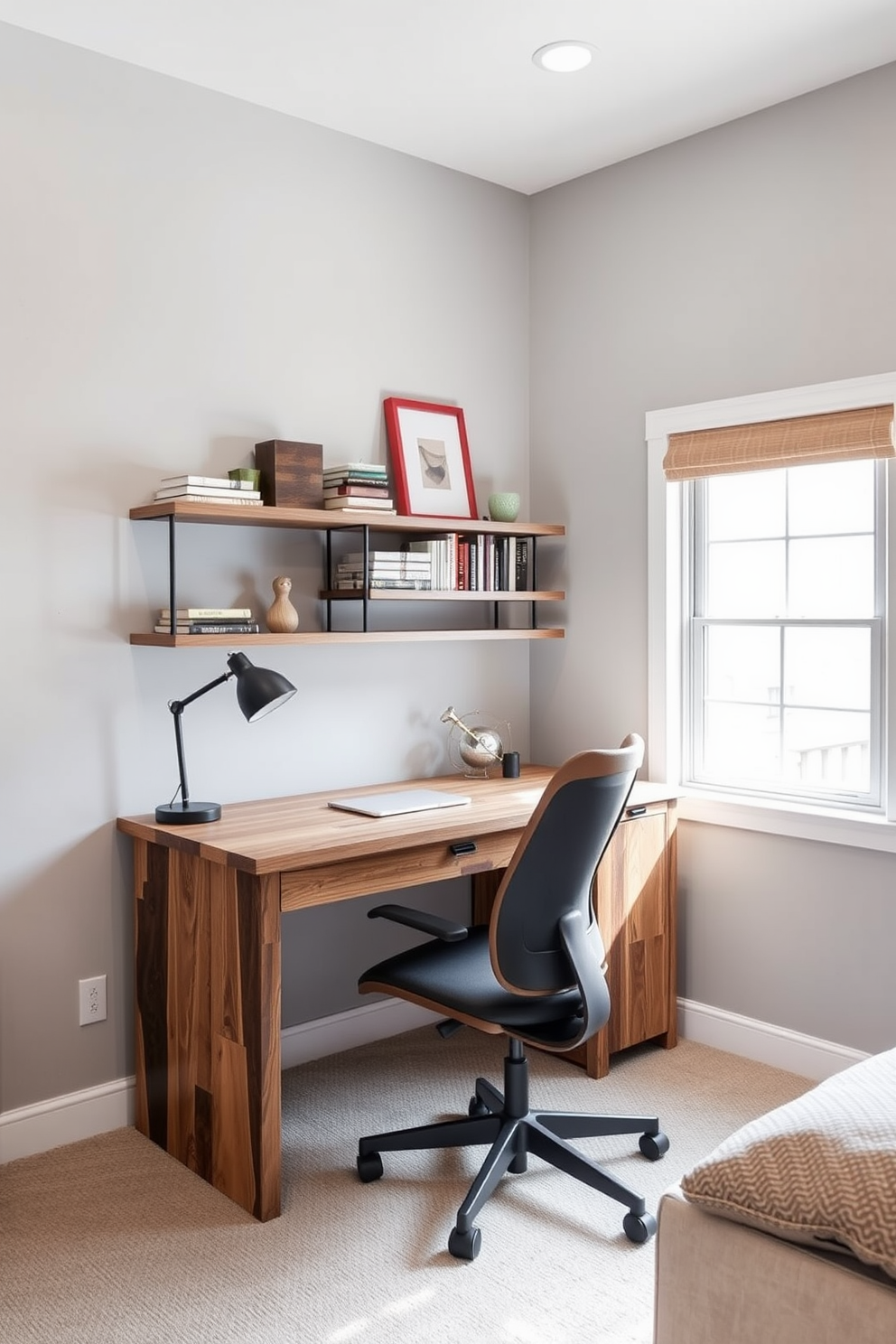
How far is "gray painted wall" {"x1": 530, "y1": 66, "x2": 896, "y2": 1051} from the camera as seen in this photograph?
2.97 meters

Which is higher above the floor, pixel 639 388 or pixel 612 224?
pixel 612 224

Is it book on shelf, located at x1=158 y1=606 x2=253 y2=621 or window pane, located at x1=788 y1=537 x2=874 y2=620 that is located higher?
window pane, located at x1=788 y1=537 x2=874 y2=620

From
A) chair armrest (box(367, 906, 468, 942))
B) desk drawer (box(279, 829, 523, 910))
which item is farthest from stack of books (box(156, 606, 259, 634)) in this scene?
chair armrest (box(367, 906, 468, 942))

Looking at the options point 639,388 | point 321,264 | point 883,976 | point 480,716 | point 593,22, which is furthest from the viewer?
point 480,716

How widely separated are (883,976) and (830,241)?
1.99 meters

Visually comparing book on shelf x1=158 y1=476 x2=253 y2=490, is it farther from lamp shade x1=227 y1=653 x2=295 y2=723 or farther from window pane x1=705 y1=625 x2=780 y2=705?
window pane x1=705 y1=625 x2=780 y2=705

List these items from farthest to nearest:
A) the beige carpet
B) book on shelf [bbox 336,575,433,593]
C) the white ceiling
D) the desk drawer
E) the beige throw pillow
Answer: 1. book on shelf [bbox 336,575,433,593]
2. the white ceiling
3. the desk drawer
4. the beige carpet
5. the beige throw pillow

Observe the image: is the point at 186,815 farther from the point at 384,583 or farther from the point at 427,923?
the point at 384,583

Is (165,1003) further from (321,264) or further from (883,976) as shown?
(321,264)

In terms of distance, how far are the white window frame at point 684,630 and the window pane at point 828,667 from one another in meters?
0.10

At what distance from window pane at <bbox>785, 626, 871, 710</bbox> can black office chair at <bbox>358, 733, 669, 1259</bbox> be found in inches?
36.4

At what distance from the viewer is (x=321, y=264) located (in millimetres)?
3270

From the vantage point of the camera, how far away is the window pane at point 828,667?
307 centimetres

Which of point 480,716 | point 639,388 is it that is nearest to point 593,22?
point 639,388
